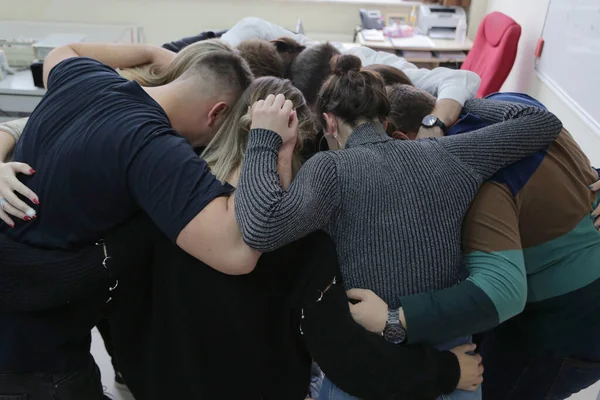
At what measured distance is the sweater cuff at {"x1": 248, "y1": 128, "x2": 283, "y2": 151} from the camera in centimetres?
111

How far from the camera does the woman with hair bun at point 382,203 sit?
3.43ft

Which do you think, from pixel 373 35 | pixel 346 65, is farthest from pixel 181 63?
pixel 373 35

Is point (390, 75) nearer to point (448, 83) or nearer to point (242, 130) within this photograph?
point (448, 83)

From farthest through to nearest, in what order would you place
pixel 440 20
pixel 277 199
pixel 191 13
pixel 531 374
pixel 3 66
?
pixel 191 13
pixel 440 20
pixel 3 66
pixel 531 374
pixel 277 199

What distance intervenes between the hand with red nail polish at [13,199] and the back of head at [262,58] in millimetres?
829

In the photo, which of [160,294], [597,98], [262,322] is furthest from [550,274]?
[597,98]

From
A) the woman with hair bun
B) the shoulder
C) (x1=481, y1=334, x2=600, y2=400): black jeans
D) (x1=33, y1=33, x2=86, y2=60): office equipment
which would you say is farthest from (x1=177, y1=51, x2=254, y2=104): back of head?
(x1=33, y1=33, x2=86, y2=60): office equipment

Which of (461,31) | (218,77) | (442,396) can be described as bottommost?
(442,396)

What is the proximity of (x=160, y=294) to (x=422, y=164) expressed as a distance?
0.69 meters

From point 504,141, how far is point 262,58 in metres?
0.94

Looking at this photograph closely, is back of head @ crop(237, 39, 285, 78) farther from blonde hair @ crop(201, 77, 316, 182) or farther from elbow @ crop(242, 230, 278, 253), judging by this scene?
elbow @ crop(242, 230, 278, 253)

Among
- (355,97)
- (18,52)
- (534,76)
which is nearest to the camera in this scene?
(355,97)

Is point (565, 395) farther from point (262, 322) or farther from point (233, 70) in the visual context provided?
point (233, 70)

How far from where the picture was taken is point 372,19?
4113mm
